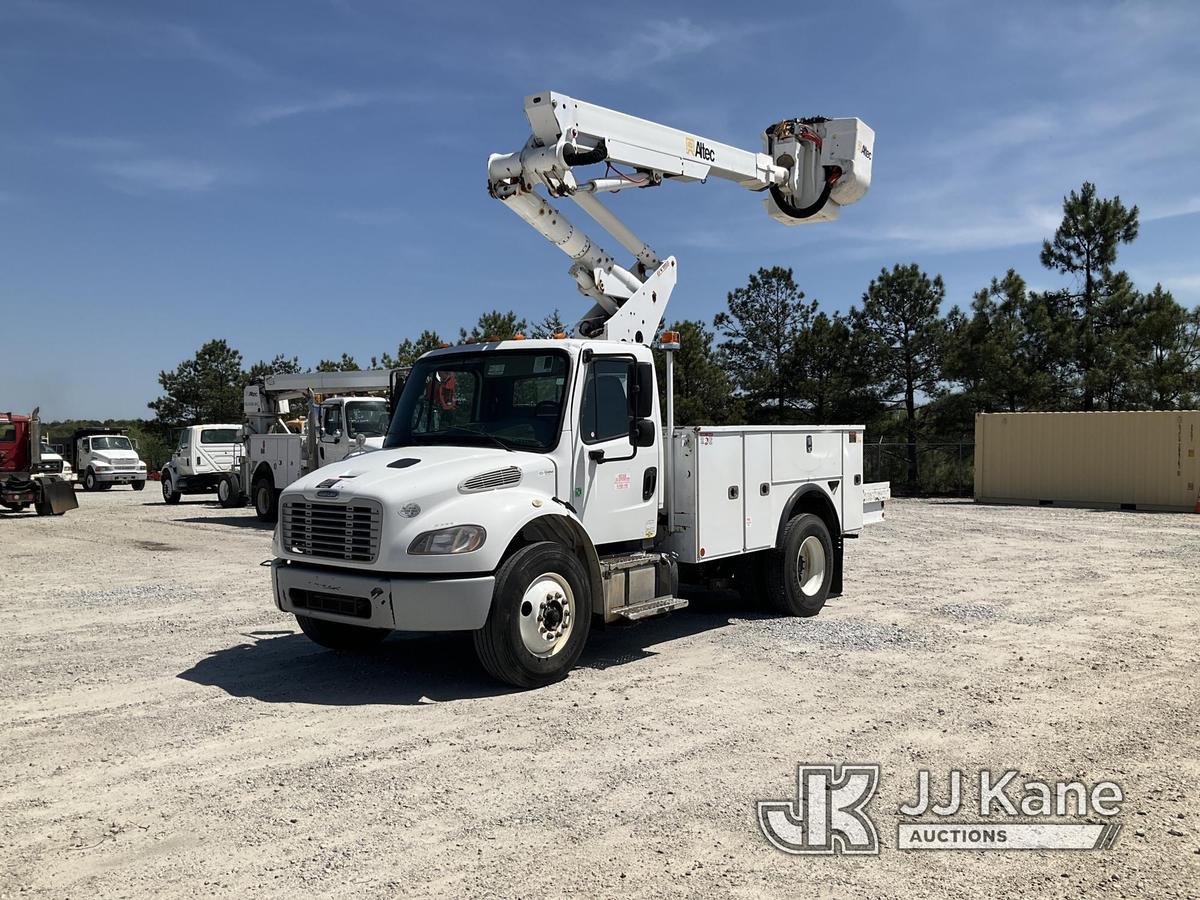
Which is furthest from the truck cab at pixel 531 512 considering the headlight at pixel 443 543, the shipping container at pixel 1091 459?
the shipping container at pixel 1091 459

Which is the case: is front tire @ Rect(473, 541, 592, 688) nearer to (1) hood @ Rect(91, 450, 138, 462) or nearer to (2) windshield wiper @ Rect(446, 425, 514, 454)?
(2) windshield wiper @ Rect(446, 425, 514, 454)

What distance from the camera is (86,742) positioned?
5.73m

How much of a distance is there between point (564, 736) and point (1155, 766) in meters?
3.20

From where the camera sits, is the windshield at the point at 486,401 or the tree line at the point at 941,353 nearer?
the windshield at the point at 486,401

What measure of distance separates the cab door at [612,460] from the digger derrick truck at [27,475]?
64.8 feet

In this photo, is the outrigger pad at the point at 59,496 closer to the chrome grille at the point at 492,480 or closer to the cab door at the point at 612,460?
the cab door at the point at 612,460

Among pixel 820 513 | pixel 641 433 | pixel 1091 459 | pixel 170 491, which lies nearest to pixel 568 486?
pixel 641 433

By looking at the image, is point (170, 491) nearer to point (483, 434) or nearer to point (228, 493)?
point (228, 493)

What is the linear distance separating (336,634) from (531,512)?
2.22 meters

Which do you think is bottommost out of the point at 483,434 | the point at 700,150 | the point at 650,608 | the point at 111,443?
the point at 650,608

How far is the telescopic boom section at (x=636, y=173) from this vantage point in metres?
8.55

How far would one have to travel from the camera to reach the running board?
7.52 metres

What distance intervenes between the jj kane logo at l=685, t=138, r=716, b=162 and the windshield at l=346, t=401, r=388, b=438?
10.1 m

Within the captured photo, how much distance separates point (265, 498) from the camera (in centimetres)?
2114
